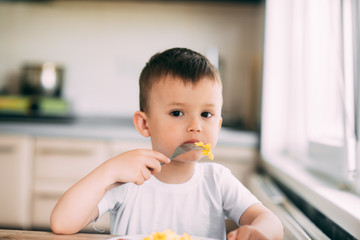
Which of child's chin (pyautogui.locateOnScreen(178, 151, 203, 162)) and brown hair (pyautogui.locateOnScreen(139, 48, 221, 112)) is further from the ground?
brown hair (pyautogui.locateOnScreen(139, 48, 221, 112))

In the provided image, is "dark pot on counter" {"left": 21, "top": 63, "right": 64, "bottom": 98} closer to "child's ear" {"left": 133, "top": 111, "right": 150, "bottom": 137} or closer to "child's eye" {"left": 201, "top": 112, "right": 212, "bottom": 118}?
"child's ear" {"left": 133, "top": 111, "right": 150, "bottom": 137}

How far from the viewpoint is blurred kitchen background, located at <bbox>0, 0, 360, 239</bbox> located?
0.99 m

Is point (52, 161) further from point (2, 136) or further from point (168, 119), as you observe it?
point (168, 119)

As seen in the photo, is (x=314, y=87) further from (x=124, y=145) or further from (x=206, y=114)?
(x=124, y=145)

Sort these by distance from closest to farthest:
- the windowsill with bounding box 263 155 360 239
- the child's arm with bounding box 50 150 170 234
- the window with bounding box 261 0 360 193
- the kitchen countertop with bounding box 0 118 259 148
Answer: the child's arm with bounding box 50 150 170 234 → the windowsill with bounding box 263 155 360 239 → the window with bounding box 261 0 360 193 → the kitchen countertop with bounding box 0 118 259 148

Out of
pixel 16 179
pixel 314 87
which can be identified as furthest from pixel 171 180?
pixel 16 179

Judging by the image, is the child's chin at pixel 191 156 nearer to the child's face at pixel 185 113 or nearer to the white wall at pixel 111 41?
the child's face at pixel 185 113

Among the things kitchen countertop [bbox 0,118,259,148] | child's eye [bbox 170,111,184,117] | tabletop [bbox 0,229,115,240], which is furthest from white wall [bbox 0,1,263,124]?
tabletop [bbox 0,229,115,240]

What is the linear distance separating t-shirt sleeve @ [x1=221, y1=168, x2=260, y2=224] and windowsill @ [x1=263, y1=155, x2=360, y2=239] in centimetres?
21

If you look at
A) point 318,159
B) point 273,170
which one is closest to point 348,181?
point 318,159

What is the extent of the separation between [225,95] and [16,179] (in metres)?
1.48

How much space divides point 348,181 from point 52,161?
1.55 metres

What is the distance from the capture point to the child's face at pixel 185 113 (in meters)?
0.68

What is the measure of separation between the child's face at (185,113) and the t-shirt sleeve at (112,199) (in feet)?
0.48
